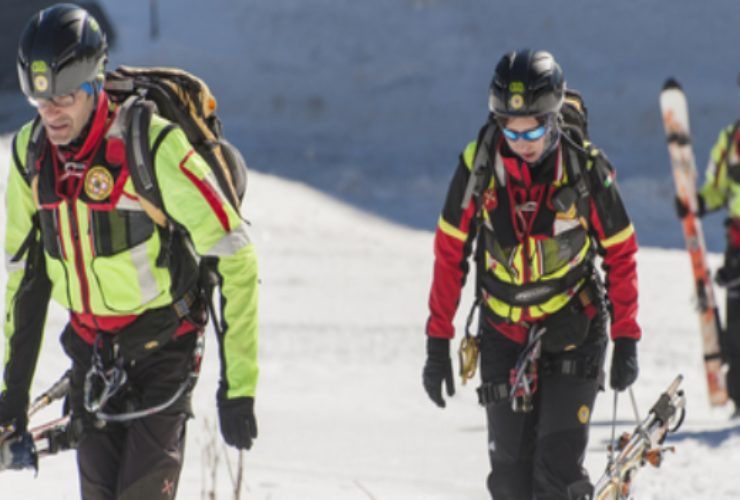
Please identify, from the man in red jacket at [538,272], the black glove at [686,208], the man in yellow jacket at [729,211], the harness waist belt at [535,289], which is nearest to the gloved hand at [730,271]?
the man in yellow jacket at [729,211]

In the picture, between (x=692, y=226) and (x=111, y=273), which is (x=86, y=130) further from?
(x=692, y=226)

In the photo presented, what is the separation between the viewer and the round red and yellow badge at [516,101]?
208 inches

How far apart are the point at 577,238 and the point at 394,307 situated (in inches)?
348

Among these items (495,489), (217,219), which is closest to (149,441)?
(217,219)

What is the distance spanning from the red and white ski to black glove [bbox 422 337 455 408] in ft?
15.0

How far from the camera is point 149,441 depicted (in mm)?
4633

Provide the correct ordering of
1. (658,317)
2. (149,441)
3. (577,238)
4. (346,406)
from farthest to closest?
(658,317) → (346,406) → (577,238) → (149,441)

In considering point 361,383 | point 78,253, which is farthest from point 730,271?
point 78,253

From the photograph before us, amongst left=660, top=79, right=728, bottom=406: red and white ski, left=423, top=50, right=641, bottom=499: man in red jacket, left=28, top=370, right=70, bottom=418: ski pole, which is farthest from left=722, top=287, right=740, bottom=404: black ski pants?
left=28, top=370, right=70, bottom=418: ski pole

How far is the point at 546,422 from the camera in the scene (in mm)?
5434

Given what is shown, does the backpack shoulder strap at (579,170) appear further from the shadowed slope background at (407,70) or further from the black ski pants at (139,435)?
the shadowed slope background at (407,70)

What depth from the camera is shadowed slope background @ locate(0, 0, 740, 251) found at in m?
20.5

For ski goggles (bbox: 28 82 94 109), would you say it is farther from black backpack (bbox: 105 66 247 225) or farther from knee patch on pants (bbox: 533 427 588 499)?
knee patch on pants (bbox: 533 427 588 499)

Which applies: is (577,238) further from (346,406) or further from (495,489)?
(346,406)
